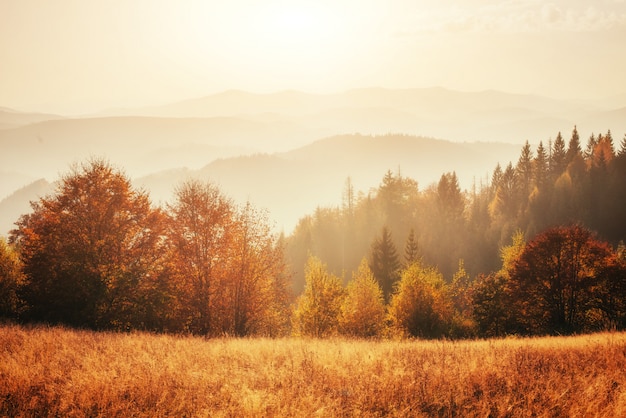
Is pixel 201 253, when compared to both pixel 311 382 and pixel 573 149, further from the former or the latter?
pixel 573 149

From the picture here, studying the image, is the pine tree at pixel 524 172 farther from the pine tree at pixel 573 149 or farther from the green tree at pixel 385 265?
the green tree at pixel 385 265

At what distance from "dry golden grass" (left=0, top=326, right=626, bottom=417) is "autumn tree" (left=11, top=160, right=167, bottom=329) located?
10127 millimetres

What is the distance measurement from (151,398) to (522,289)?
34.4m

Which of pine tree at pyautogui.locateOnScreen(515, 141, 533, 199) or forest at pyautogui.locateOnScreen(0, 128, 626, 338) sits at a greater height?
pine tree at pyautogui.locateOnScreen(515, 141, 533, 199)

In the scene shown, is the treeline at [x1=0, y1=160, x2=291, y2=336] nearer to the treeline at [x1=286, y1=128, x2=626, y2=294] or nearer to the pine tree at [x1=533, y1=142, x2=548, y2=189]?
the treeline at [x1=286, y1=128, x2=626, y2=294]

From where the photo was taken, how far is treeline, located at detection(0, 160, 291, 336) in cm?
2244

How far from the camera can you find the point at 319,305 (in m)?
35.0

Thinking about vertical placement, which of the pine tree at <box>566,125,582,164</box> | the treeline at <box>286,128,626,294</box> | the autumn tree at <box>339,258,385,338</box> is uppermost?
the pine tree at <box>566,125,582,164</box>

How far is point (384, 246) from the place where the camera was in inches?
2655

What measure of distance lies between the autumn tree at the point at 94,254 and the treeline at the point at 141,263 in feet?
0.17

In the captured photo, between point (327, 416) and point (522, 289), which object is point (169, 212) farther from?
point (522, 289)

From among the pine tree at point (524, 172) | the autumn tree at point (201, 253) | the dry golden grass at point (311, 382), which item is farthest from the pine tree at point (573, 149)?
the dry golden grass at point (311, 382)

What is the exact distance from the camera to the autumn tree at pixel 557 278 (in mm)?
34625

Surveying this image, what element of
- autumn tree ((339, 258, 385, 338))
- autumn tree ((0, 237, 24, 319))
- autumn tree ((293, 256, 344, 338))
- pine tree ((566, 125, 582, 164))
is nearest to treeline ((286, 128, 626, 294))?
pine tree ((566, 125, 582, 164))
